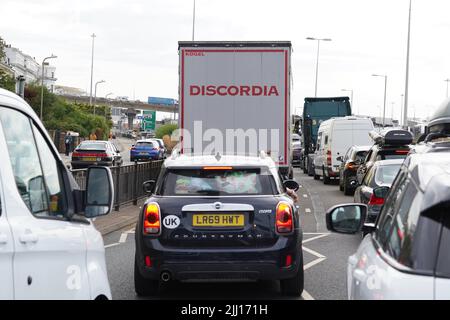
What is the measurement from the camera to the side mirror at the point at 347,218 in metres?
5.27

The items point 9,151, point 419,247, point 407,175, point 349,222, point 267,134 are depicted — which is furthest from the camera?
point 267,134

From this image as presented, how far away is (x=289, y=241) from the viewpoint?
8.27 m

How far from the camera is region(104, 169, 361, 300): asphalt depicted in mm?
8945

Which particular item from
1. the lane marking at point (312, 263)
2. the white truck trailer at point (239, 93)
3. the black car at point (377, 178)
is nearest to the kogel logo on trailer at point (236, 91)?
the white truck trailer at point (239, 93)

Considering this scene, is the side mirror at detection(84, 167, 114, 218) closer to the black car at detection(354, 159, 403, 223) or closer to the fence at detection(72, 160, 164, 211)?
the black car at detection(354, 159, 403, 223)

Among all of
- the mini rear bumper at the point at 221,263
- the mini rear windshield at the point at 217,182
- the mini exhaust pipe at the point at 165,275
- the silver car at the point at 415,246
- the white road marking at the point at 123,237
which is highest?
the silver car at the point at 415,246

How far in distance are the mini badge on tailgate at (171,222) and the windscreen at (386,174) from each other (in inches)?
278

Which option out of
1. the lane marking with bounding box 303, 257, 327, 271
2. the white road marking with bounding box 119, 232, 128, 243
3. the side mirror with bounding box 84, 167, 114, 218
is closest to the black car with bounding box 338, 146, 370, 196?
the white road marking with bounding box 119, 232, 128, 243

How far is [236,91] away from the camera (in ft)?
59.9

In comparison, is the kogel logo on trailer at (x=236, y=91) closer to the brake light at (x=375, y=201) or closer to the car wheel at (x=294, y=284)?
the brake light at (x=375, y=201)

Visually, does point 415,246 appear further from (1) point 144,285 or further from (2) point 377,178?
(2) point 377,178
